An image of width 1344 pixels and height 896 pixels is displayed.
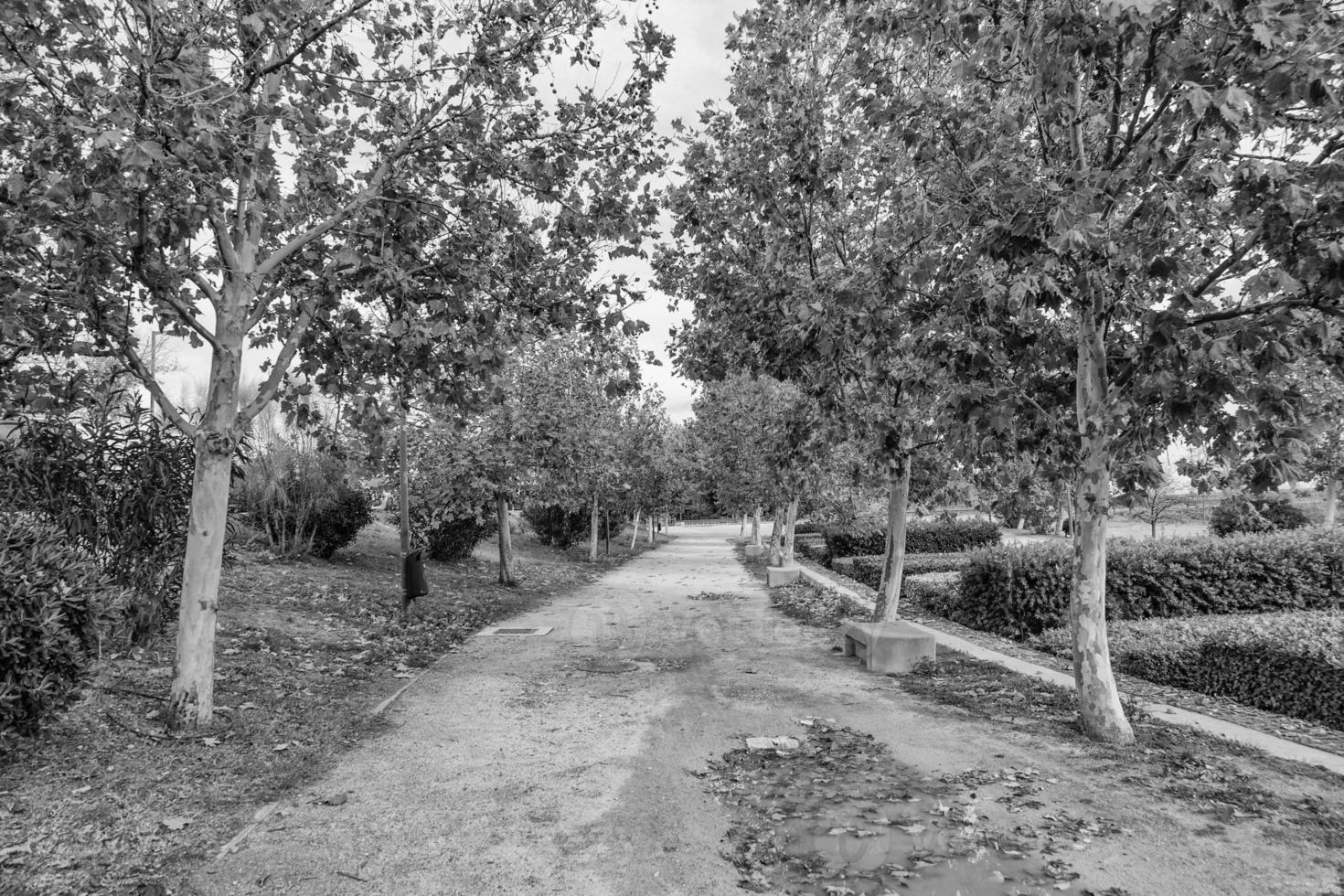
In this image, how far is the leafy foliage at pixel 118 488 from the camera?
257 inches

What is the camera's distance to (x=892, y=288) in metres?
6.02

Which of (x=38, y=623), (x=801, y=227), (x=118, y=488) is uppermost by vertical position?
(x=801, y=227)

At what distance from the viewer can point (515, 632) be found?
37.2 feet

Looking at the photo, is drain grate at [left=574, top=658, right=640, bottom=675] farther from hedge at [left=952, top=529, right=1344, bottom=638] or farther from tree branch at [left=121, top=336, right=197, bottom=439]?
hedge at [left=952, top=529, right=1344, bottom=638]

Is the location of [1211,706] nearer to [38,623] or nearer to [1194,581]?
[1194,581]

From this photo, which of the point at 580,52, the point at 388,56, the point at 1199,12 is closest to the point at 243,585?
the point at 388,56

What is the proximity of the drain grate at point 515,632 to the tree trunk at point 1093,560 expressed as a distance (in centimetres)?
743

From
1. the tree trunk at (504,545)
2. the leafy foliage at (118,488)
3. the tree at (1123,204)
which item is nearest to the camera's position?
the tree at (1123,204)

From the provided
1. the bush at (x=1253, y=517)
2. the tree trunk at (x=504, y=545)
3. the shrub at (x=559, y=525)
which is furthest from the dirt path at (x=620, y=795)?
the shrub at (x=559, y=525)

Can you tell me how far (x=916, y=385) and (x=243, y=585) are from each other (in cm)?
969

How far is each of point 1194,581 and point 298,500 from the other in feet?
50.1

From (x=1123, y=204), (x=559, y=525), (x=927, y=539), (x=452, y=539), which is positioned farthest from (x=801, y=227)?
(x=559, y=525)

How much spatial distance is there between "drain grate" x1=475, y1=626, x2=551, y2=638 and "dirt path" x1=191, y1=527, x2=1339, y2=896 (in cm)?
195

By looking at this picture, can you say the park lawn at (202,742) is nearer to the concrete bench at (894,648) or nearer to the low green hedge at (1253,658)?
the concrete bench at (894,648)
